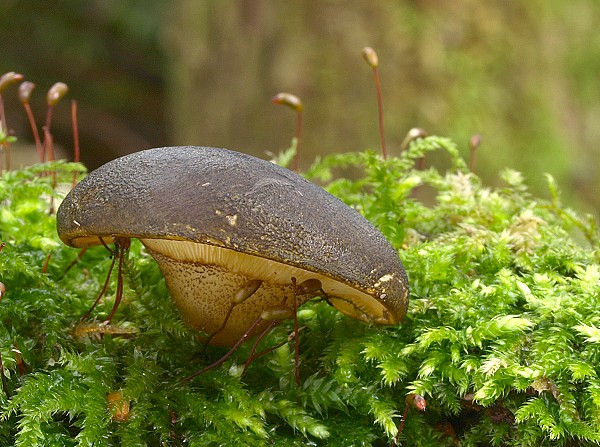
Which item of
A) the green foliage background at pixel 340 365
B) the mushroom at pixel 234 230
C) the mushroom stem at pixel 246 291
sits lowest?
the green foliage background at pixel 340 365

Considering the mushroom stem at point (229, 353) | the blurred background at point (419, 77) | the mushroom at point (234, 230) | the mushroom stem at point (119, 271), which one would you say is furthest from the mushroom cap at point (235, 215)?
the blurred background at point (419, 77)

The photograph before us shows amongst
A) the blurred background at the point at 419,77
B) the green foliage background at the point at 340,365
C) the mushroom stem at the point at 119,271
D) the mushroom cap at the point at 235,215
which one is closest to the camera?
the mushroom cap at the point at 235,215

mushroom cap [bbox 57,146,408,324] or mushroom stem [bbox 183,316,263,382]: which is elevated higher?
mushroom cap [bbox 57,146,408,324]

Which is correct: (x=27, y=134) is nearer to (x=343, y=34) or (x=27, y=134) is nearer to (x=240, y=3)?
(x=240, y=3)

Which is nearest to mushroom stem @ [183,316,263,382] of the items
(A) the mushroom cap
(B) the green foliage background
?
(B) the green foliage background

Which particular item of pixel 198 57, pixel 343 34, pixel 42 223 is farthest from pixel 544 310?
pixel 198 57

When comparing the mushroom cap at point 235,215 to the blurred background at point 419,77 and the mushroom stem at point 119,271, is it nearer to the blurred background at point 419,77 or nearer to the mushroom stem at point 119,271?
the mushroom stem at point 119,271

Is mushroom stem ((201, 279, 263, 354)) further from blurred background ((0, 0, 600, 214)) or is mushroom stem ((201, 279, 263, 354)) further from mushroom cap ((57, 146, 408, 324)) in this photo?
blurred background ((0, 0, 600, 214))
